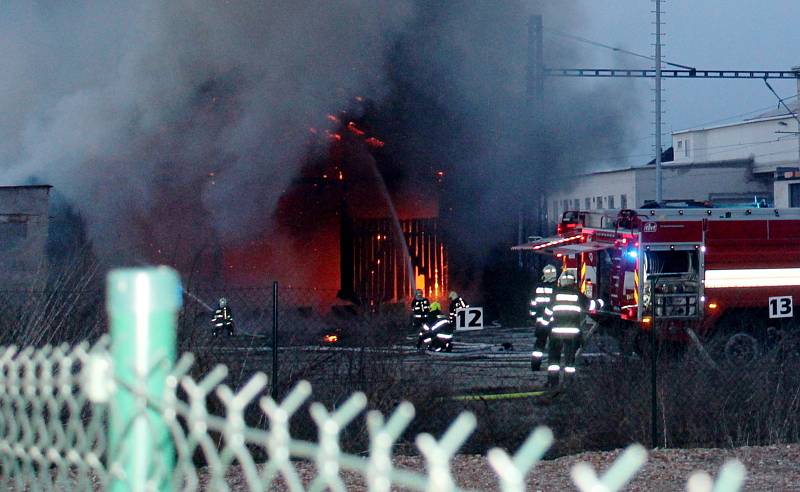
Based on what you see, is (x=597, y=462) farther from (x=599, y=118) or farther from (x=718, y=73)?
(x=718, y=73)

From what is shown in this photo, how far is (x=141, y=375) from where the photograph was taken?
1.91 metres

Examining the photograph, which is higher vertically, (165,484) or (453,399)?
Answer: (165,484)

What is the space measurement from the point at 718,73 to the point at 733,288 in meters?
14.5

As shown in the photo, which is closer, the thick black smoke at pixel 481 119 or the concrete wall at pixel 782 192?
the thick black smoke at pixel 481 119

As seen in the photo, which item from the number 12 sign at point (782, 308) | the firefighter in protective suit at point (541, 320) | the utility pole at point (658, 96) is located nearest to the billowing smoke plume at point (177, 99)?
the utility pole at point (658, 96)

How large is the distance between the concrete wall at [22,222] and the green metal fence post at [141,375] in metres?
16.0

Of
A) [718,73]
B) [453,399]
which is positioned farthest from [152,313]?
[718,73]

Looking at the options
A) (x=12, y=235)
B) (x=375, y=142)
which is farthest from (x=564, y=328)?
(x=375, y=142)

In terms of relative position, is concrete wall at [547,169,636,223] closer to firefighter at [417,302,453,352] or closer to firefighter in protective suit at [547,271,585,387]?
firefighter at [417,302,453,352]

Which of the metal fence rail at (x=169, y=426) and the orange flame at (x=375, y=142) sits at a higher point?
the orange flame at (x=375, y=142)

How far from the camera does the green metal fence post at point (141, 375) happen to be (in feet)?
6.18

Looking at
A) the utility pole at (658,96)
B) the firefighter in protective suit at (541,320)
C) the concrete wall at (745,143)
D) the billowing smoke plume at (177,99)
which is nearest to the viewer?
the firefighter in protective suit at (541,320)

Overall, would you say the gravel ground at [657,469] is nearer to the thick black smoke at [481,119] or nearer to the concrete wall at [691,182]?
the thick black smoke at [481,119]

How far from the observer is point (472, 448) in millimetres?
7961
